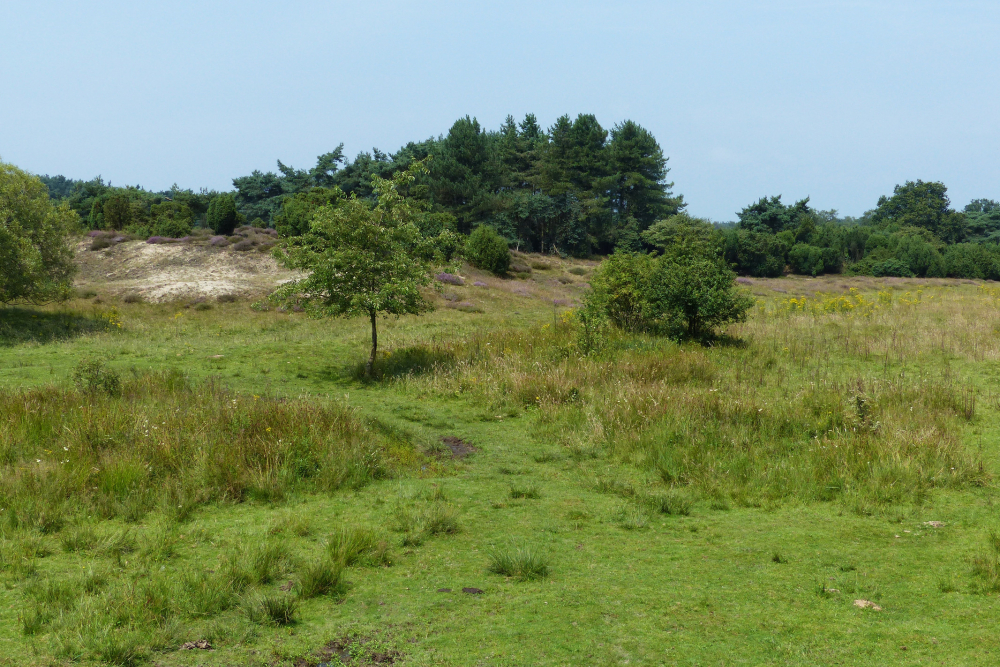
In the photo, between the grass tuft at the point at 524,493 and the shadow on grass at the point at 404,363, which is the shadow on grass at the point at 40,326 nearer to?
the shadow on grass at the point at 404,363

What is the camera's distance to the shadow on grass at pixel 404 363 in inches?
617

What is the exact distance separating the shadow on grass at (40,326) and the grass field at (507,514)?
5.93 meters

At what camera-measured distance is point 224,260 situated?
1543 inches

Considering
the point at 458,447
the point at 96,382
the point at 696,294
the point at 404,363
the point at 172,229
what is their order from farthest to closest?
the point at 172,229 → the point at 696,294 → the point at 404,363 → the point at 96,382 → the point at 458,447

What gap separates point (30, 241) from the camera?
2291cm

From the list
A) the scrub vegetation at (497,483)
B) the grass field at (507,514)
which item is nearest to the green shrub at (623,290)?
the scrub vegetation at (497,483)

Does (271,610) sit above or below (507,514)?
above

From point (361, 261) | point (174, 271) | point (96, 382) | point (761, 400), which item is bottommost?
point (761, 400)

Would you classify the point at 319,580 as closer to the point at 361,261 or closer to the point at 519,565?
the point at 519,565

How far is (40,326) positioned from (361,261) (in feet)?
47.6

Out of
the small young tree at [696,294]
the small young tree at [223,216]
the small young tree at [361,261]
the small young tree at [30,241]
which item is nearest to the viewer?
the small young tree at [361,261]

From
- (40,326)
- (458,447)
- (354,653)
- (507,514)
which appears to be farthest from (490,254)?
(354,653)

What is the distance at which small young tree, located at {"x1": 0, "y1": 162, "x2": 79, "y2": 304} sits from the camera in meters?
22.2

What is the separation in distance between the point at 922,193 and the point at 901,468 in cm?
10924
